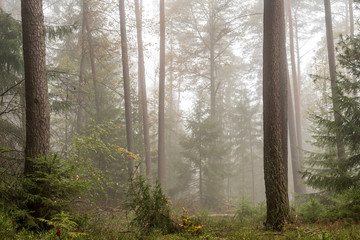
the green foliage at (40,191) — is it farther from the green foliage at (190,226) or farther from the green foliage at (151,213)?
the green foliage at (190,226)

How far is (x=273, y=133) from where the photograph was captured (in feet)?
20.9

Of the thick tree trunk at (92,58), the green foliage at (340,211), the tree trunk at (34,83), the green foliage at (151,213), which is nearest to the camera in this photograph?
the tree trunk at (34,83)

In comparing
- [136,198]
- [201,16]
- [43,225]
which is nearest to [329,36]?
[201,16]

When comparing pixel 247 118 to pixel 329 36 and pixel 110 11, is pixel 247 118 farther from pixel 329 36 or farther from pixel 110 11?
pixel 110 11

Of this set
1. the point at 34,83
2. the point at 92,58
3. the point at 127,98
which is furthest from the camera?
the point at 92,58

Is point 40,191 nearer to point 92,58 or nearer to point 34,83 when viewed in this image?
point 34,83

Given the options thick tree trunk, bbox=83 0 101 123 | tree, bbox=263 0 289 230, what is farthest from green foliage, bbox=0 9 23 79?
tree, bbox=263 0 289 230

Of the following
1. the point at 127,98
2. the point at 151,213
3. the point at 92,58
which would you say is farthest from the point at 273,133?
the point at 92,58

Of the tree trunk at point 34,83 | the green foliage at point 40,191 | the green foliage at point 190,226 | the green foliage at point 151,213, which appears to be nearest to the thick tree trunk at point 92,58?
the tree trunk at point 34,83

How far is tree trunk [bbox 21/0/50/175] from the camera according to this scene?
585cm

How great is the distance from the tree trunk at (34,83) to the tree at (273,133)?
5044mm

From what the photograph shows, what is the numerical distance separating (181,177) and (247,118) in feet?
33.4

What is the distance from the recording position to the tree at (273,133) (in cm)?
617

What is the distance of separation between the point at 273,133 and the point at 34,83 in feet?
18.1
